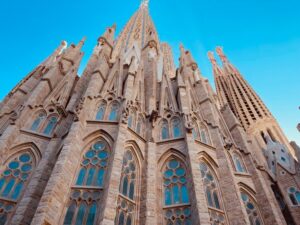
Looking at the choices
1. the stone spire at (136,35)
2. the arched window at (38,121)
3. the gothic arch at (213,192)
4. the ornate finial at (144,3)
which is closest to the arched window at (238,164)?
the gothic arch at (213,192)

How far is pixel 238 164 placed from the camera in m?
14.0

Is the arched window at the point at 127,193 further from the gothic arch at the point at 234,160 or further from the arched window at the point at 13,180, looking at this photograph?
the gothic arch at the point at 234,160

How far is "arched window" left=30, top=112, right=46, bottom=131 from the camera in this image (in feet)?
39.9

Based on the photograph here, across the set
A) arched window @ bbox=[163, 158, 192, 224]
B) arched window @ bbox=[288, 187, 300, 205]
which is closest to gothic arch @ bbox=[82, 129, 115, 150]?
arched window @ bbox=[163, 158, 192, 224]

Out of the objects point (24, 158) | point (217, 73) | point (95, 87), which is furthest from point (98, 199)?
point (217, 73)

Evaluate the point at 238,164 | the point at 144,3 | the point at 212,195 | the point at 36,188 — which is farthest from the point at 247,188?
the point at 144,3

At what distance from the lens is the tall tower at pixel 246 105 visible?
30.4 m

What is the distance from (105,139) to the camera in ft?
36.4

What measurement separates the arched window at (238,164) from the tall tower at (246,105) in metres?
13.4

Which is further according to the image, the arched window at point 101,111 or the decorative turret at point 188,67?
the decorative turret at point 188,67

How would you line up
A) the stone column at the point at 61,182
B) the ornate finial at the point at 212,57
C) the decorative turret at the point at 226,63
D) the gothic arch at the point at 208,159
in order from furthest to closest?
the ornate finial at the point at 212,57 → the decorative turret at the point at 226,63 → the gothic arch at the point at 208,159 → the stone column at the point at 61,182

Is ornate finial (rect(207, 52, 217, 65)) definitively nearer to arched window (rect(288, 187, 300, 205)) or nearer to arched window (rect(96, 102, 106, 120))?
arched window (rect(288, 187, 300, 205))

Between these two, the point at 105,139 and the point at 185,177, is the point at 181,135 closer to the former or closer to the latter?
the point at 185,177

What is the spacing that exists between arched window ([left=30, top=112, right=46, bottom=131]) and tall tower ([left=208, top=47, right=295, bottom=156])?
1980 centimetres
